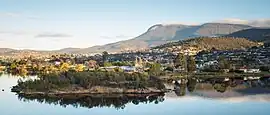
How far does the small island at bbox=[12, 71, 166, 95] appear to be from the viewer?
29.9 m

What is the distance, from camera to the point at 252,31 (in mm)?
124500

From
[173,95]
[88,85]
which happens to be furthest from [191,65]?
[88,85]

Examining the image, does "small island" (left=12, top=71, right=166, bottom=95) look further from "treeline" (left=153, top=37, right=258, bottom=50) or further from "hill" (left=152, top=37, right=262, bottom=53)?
"treeline" (left=153, top=37, right=258, bottom=50)

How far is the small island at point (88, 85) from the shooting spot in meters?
29.9

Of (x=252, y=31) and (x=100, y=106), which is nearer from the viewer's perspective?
(x=100, y=106)

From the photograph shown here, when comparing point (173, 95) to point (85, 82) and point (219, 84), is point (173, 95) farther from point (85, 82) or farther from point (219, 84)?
point (219, 84)

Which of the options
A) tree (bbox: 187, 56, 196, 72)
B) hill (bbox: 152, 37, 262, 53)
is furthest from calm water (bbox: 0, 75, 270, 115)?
hill (bbox: 152, 37, 262, 53)

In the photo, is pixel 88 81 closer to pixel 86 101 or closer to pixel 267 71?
pixel 86 101

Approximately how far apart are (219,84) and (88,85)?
10.8 meters

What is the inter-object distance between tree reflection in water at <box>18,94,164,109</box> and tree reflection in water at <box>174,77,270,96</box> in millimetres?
2728

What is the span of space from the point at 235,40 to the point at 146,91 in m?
64.9

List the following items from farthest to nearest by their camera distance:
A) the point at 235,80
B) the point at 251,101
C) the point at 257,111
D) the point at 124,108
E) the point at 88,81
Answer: the point at 235,80 < the point at 88,81 < the point at 251,101 < the point at 124,108 < the point at 257,111

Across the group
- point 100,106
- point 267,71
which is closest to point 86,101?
point 100,106

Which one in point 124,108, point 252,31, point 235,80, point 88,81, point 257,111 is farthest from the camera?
point 252,31
